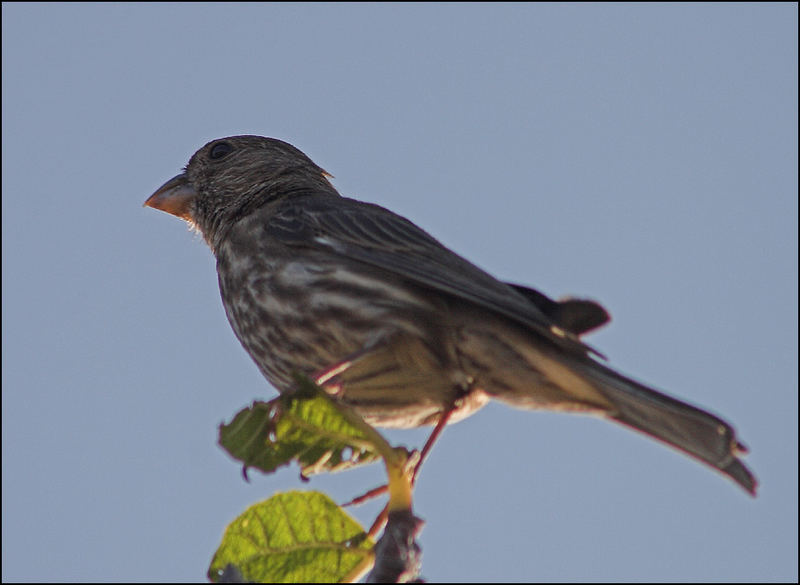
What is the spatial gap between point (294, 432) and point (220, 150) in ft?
12.8

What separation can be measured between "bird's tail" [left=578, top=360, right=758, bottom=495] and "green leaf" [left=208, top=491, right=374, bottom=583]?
3.67 ft

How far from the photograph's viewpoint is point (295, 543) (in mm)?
3756

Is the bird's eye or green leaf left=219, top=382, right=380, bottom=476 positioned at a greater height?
the bird's eye

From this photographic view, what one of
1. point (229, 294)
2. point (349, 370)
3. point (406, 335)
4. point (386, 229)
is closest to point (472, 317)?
point (406, 335)

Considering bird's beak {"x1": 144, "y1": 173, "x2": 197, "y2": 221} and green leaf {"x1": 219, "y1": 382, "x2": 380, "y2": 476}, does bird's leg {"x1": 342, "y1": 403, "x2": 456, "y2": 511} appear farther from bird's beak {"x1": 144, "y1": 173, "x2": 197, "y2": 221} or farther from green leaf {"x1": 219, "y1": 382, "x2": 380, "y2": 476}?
bird's beak {"x1": 144, "y1": 173, "x2": 197, "y2": 221}

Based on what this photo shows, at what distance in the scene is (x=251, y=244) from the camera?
5.74m

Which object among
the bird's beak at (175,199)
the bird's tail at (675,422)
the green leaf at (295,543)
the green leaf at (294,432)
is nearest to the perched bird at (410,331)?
the bird's tail at (675,422)

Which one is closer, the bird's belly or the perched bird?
the perched bird

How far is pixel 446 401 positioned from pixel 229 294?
58.0 inches

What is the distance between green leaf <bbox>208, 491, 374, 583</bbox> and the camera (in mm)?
3682

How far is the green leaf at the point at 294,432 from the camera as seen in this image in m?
3.59

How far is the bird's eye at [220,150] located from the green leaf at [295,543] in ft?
12.9

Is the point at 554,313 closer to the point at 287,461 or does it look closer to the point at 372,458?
the point at 372,458

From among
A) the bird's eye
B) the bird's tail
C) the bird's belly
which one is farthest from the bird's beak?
the bird's tail
